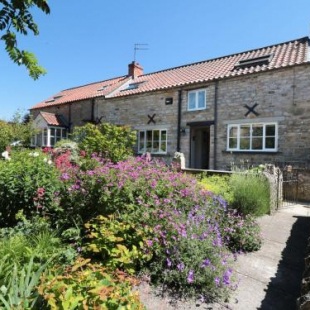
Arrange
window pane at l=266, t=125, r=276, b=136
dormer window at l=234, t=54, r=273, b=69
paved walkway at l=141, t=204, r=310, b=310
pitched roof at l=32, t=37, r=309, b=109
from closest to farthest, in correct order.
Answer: paved walkway at l=141, t=204, r=310, b=310
window pane at l=266, t=125, r=276, b=136
pitched roof at l=32, t=37, r=309, b=109
dormer window at l=234, t=54, r=273, b=69

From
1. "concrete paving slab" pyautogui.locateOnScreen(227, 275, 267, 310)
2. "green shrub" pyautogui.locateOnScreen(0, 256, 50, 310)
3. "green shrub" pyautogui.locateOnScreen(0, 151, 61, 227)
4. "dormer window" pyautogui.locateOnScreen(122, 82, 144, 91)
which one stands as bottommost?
"concrete paving slab" pyautogui.locateOnScreen(227, 275, 267, 310)

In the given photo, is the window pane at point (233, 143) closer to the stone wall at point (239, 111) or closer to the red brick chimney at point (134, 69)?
the stone wall at point (239, 111)

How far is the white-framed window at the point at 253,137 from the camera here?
13.8 meters

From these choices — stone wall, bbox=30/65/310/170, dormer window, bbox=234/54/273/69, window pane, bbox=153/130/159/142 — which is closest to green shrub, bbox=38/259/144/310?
stone wall, bbox=30/65/310/170

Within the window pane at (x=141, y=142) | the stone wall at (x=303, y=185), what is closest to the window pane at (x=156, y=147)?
the window pane at (x=141, y=142)

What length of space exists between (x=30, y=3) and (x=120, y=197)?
9.43 ft

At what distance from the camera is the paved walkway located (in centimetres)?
331

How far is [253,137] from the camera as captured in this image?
14.4 meters

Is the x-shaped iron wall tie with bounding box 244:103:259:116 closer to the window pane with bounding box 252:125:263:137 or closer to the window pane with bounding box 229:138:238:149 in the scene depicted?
the window pane with bounding box 252:125:263:137

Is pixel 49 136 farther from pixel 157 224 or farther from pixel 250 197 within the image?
pixel 157 224

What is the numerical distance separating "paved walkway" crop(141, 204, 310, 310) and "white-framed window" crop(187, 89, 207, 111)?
10750 millimetres

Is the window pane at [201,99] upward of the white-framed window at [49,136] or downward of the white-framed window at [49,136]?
upward

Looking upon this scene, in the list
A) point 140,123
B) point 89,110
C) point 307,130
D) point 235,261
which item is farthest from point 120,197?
point 89,110

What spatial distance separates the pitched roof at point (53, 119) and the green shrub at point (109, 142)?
7056mm
